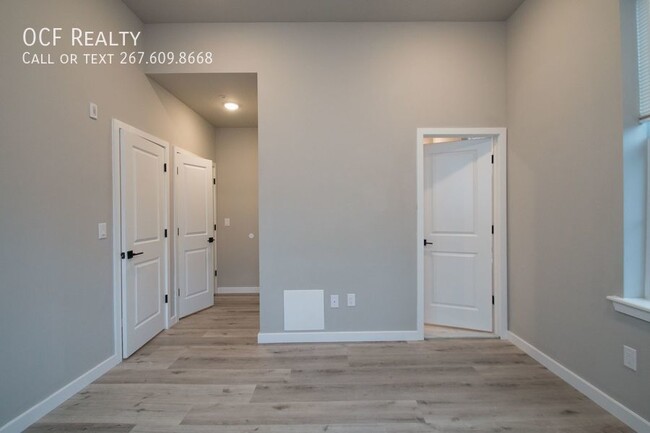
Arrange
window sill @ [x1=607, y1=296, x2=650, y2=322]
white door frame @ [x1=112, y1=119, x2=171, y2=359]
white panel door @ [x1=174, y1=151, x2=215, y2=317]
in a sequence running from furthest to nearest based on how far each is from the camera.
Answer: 1. white panel door @ [x1=174, y1=151, x2=215, y2=317]
2. white door frame @ [x1=112, y1=119, x2=171, y2=359]
3. window sill @ [x1=607, y1=296, x2=650, y2=322]

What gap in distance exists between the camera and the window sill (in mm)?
1597

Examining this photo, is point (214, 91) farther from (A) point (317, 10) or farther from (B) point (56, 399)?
(B) point (56, 399)

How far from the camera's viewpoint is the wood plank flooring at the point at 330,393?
A: 5.70 ft

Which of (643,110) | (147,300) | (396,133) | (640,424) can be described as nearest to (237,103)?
(396,133)

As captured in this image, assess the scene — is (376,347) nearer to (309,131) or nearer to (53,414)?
(309,131)

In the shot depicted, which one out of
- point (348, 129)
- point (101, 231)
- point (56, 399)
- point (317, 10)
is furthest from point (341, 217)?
point (56, 399)

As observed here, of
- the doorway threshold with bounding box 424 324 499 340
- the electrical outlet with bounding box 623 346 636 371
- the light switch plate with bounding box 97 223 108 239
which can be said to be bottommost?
the doorway threshold with bounding box 424 324 499 340

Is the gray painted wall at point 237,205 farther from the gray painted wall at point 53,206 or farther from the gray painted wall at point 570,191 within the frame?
the gray painted wall at point 570,191

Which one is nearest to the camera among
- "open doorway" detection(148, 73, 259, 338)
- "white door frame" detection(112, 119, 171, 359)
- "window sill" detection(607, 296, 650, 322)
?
"window sill" detection(607, 296, 650, 322)

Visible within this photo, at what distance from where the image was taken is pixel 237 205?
477cm

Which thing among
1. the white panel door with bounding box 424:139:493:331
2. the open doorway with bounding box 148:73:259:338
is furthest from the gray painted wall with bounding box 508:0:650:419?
the open doorway with bounding box 148:73:259:338

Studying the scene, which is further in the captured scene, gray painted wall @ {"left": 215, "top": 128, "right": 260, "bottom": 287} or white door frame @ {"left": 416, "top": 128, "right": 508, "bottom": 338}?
gray painted wall @ {"left": 215, "top": 128, "right": 260, "bottom": 287}

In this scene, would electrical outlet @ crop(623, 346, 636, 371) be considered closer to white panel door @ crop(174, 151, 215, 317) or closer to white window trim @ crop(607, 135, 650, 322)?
white window trim @ crop(607, 135, 650, 322)

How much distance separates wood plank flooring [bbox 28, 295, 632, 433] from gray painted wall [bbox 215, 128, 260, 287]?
6.33 feet
